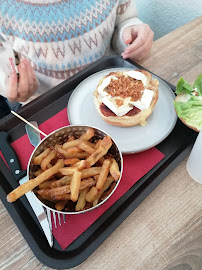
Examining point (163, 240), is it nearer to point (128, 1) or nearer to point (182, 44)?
point (182, 44)

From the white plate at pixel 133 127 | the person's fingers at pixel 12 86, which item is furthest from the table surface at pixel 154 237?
the person's fingers at pixel 12 86

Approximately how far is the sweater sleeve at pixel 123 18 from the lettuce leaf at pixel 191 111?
2.30ft

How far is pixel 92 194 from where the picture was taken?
0.82 meters

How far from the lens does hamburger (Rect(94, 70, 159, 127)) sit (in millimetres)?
1149

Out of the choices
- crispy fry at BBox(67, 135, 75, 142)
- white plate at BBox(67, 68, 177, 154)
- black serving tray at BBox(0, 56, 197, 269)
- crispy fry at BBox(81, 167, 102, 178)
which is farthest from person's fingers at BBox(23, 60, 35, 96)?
crispy fry at BBox(81, 167, 102, 178)

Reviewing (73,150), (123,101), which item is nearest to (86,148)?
(73,150)

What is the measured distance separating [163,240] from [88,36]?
1.21m

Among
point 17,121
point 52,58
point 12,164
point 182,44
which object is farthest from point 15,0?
point 182,44

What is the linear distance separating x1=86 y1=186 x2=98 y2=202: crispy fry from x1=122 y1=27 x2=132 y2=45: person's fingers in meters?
0.99

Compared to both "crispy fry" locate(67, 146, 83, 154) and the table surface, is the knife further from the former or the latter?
"crispy fry" locate(67, 146, 83, 154)

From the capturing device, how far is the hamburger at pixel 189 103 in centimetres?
116

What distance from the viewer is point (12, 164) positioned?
Answer: 104 cm

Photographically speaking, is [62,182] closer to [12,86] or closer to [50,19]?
[12,86]

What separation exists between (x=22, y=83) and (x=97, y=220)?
33.5 inches
